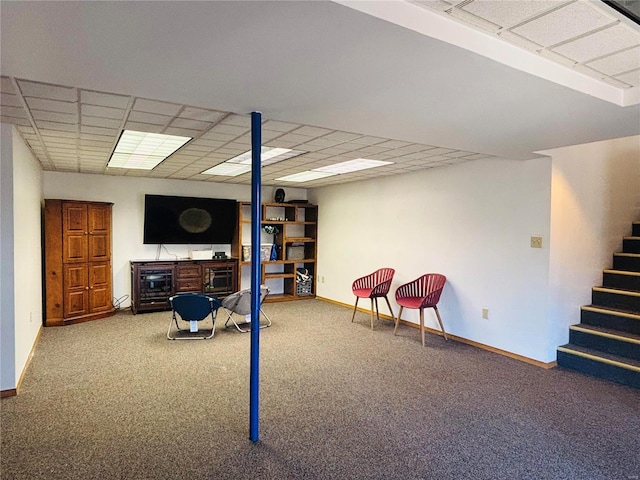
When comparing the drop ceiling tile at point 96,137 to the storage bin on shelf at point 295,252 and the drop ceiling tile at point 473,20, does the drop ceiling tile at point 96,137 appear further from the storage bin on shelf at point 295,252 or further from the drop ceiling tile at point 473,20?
the storage bin on shelf at point 295,252

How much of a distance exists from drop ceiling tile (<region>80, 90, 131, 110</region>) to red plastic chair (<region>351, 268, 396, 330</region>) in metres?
4.04

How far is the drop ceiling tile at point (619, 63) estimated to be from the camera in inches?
84.1

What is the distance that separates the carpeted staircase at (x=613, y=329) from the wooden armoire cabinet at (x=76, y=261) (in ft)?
20.8

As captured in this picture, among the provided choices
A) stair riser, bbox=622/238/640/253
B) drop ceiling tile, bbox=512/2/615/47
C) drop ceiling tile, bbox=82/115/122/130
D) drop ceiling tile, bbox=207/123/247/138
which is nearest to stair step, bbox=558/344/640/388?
stair riser, bbox=622/238/640/253

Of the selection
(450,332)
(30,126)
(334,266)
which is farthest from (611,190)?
(30,126)

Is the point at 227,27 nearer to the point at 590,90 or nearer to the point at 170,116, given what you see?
the point at 170,116

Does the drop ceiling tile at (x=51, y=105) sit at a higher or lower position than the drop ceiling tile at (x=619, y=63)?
lower

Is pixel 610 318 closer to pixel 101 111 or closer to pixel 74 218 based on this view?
pixel 101 111

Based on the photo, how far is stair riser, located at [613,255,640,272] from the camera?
191 inches

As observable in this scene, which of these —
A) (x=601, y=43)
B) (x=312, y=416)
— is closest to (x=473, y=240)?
(x=312, y=416)

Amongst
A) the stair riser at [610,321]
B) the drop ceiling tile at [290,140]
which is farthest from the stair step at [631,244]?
the drop ceiling tile at [290,140]

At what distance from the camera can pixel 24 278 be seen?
3.94 metres

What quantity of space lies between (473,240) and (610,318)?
5.55 feet

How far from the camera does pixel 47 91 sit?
2.57 m
